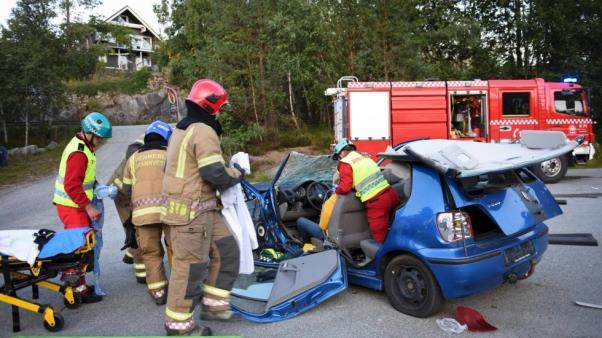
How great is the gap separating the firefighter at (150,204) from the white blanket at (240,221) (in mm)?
866

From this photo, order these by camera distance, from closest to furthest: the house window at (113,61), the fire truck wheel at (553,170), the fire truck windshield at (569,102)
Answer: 1. the fire truck wheel at (553,170)
2. the fire truck windshield at (569,102)
3. the house window at (113,61)

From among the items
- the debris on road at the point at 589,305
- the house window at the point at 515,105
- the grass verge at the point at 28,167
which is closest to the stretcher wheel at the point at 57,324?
the debris on road at the point at 589,305

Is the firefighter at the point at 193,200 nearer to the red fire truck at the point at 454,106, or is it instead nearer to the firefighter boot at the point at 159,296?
the firefighter boot at the point at 159,296

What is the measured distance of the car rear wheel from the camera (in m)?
3.75

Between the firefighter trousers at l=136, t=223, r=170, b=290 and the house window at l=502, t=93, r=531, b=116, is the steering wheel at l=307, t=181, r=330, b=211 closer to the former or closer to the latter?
the firefighter trousers at l=136, t=223, r=170, b=290

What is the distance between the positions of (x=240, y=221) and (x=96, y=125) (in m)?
1.74

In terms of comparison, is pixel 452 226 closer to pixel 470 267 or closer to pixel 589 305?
pixel 470 267

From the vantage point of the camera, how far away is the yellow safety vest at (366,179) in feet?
14.1

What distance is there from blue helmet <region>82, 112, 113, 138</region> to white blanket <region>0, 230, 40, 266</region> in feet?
3.54

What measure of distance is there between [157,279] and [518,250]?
308 centimetres

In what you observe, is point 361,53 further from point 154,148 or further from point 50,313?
point 50,313

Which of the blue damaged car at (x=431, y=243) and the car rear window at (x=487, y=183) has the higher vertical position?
the car rear window at (x=487, y=183)

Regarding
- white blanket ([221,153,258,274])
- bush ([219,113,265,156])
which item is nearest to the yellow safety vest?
white blanket ([221,153,258,274])

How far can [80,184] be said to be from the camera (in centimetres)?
442
